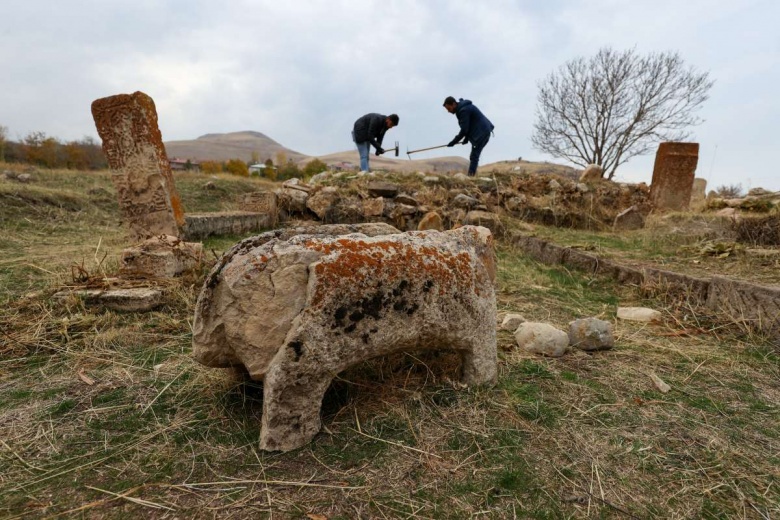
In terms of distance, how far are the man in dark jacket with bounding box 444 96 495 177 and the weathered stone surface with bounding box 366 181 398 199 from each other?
2769mm

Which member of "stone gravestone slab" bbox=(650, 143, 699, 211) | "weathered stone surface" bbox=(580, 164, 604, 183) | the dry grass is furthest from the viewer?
"weathered stone surface" bbox=(580, 164, 604, 183)

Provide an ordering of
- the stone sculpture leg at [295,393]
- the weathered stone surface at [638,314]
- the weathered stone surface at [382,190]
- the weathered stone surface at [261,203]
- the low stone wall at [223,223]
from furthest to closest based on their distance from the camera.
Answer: the weathered stone surface at [382,190]
the weathered stone surface at [261,203]
the low stone wall at [223,223]
the weathered stone surface at [638,314]
the stone sculpture leg at [295,393]

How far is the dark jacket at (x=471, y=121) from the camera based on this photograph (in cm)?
967

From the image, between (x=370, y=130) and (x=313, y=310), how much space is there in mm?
9052

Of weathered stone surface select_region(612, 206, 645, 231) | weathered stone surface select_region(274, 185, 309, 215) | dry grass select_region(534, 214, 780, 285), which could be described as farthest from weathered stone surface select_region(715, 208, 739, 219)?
weathered stone surface select_region(274, 185, 309, 215)

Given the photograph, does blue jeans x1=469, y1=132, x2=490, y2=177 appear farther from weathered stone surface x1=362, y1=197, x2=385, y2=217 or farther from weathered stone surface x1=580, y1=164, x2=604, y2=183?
weathered stone surface x1=362, y1=197, x2=385, y2=217

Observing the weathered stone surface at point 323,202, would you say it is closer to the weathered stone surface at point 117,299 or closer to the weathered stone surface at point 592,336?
the weathered stone surface at point 117,299

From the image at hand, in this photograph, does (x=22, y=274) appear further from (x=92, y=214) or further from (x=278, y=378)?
(x=92, y=214)

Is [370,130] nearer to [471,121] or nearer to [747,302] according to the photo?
[471,121]

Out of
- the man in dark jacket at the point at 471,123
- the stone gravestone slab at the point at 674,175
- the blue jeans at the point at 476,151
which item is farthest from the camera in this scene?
the blue jeans at the point at 476,151

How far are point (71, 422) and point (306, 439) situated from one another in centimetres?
103

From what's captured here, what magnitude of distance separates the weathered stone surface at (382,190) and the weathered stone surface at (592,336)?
5949 mm

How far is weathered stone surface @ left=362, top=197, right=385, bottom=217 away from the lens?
7.71m

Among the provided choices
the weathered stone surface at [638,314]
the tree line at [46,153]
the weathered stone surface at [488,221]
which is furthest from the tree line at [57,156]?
the weathered stone surface at [638,314]
